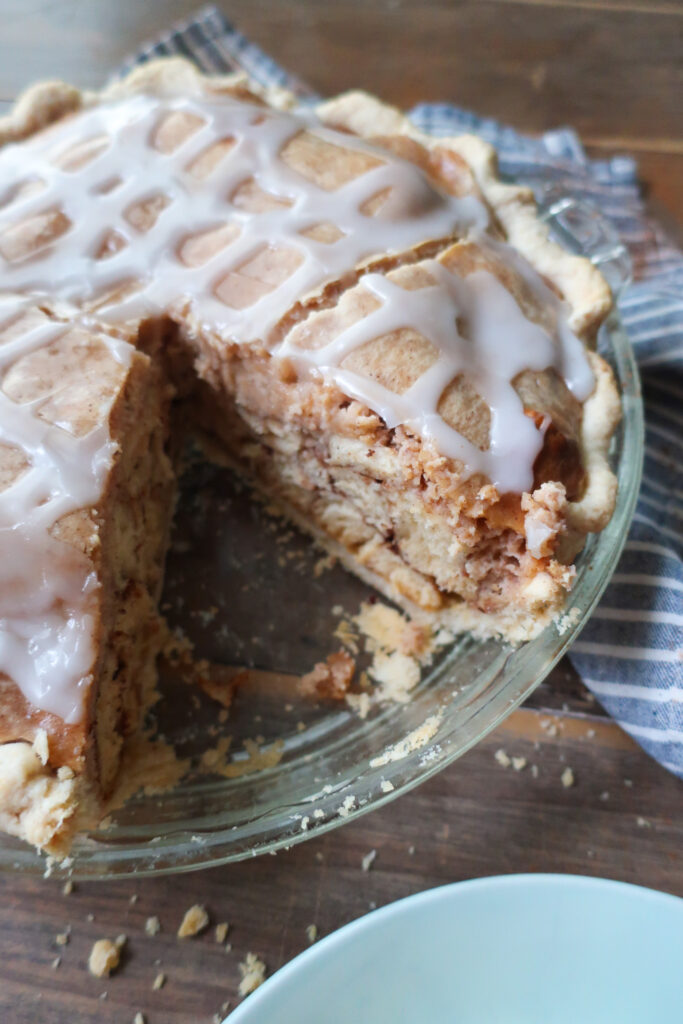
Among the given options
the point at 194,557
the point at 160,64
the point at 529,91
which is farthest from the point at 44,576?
the point at 529,91

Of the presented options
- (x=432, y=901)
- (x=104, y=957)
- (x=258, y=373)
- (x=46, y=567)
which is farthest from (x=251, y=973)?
(x=258, y=373)

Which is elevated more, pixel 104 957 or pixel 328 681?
pixel 328 681

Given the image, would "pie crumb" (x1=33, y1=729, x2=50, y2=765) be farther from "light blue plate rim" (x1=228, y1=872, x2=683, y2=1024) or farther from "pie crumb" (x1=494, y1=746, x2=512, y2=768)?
"pie crumb" (x1=494, y1=746, x2=512, y2=768)

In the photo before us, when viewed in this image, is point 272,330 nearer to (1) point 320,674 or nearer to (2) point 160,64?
(1) point 320,674

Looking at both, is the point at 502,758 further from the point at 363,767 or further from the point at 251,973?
the point at 251,973

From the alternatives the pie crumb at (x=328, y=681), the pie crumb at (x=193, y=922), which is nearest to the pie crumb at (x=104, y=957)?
the pie crumb at (x=193, y=922)

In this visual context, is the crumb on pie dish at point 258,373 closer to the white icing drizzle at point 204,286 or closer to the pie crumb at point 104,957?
the white icing drizzle at point 204,286
